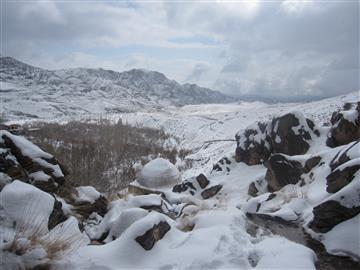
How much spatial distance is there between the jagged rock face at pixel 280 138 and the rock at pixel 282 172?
13.4 ft

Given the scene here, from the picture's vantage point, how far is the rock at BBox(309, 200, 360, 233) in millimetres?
7121

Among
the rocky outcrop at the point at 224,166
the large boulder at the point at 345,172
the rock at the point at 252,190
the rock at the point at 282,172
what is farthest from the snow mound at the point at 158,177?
the large boulder at the point at 345,172

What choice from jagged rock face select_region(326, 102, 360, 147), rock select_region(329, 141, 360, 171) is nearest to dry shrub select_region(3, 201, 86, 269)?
rock select_region(329, 141, 360, 171)

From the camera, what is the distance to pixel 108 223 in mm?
7199

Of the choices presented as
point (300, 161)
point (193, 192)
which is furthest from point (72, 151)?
point (300, 161)

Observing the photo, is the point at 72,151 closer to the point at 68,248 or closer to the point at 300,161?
the point at 300,161

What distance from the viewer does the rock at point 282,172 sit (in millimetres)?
14578

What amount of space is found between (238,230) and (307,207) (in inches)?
130

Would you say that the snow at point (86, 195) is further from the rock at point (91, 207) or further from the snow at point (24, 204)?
the snow at point (24, 204)

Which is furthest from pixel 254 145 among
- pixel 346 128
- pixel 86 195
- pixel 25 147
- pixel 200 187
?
pixel 25 147

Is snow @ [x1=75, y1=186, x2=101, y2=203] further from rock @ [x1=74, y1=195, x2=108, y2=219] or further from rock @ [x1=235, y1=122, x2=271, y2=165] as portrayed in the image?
rock @ [x1=235, y1=122, x2=271, y2=165]

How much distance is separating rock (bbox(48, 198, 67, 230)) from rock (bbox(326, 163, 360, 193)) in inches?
263

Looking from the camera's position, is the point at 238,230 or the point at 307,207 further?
the point at 307,207

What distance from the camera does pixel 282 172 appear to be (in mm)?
15516
